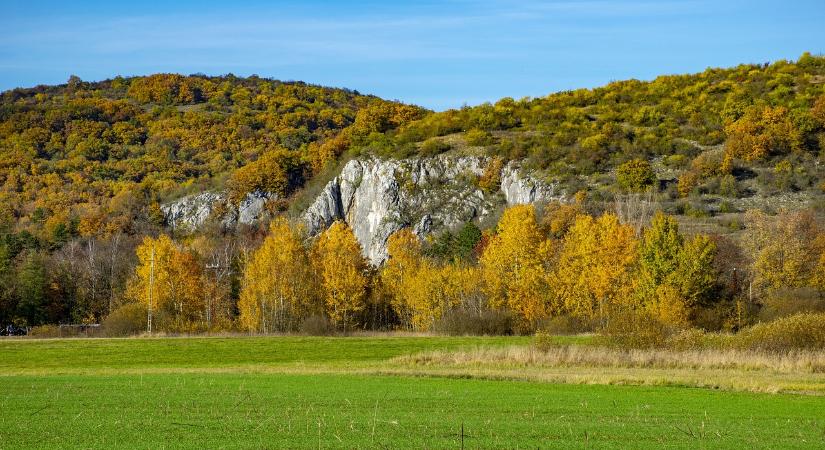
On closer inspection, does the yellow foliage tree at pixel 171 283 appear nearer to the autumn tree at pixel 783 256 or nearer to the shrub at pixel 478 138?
the autumn tree at pixel 783 256

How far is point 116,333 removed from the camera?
7619cm

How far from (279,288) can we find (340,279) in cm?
533

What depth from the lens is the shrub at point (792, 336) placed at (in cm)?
4422

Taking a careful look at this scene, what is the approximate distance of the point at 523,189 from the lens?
395 ft

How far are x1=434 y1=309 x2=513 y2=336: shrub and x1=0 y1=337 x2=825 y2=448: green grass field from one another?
32.0 metres

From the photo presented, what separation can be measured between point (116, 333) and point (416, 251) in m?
30.7

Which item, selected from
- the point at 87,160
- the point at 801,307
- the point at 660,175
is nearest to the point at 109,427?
the point at 801,307

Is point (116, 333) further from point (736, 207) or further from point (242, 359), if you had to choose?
point (736, 207)

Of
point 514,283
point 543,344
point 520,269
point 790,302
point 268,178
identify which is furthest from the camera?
point 268,178

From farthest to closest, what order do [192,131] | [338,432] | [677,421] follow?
[192,131] → [677,421] → [338,432]

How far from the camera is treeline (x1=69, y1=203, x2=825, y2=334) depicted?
236ft

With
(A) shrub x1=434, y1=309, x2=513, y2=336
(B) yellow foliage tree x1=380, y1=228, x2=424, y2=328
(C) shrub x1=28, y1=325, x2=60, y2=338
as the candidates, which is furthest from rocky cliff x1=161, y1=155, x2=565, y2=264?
(C) shrub x1=28, y1=325, x2=60, y2=338

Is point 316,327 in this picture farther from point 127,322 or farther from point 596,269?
point 596,269

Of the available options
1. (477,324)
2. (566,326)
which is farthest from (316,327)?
(566,326)
